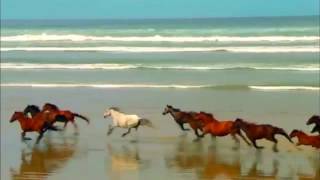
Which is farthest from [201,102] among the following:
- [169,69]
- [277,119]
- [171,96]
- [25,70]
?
[25,70]

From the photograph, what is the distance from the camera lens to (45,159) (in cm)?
1014

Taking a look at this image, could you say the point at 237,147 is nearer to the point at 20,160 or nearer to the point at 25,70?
the point at 20,160

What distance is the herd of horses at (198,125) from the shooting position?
33.9 feet

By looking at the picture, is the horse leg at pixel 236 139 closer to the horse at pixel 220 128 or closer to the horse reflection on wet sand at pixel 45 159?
the horse at pixel 220 128

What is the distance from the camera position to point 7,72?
941 inches

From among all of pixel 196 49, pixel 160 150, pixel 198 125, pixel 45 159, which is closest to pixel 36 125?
pixel 45 159

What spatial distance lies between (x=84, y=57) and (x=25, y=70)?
5326 millimetres

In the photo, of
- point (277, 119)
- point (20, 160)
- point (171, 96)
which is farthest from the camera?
point (171, 96)

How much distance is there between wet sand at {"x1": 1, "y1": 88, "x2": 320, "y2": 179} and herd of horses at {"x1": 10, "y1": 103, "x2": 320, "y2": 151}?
175 millimetres

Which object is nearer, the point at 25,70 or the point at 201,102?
the point at 201,102

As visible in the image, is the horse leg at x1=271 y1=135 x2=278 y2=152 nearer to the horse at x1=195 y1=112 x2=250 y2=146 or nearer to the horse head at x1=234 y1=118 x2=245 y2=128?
the horse at x1=195 y1=112 x2=250 y2=146

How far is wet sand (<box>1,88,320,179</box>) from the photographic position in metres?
9.16

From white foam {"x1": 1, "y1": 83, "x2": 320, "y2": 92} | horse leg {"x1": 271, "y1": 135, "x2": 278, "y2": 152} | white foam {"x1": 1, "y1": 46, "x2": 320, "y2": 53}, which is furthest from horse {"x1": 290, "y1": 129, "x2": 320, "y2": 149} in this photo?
white foam {"x1": 1, "y1": 46, "x2": 320, "y2": 53}

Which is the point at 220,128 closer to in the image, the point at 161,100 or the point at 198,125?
the point at 198,125
